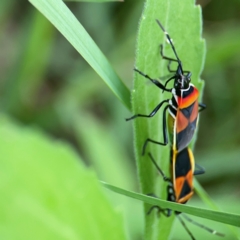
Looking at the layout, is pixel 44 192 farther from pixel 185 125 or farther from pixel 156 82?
pixel 185 125

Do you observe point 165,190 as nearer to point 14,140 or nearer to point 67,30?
point 67,30

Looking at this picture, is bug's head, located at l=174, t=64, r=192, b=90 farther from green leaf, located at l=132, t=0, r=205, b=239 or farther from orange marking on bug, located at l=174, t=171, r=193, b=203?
orange marking on bug, located at l=174, t=171, r=193, b=203

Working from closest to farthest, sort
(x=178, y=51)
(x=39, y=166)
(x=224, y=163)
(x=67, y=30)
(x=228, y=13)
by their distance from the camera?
(x=39, y=166) < (x=67, y=30) < (x=178, y=51) < (x=224, y=163) < (x=228, y=13)

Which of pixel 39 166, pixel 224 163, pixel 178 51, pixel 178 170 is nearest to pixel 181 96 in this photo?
pixel 178 51

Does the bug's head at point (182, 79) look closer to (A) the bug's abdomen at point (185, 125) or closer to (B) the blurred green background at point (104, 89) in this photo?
(A) the bug's abdomen at point (185, 125)

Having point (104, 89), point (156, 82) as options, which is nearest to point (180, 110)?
point (156, 82)

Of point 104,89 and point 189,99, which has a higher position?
point 104,89

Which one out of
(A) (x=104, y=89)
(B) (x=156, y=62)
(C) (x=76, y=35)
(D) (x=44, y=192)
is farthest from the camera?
(A) (x=104, y=89)
